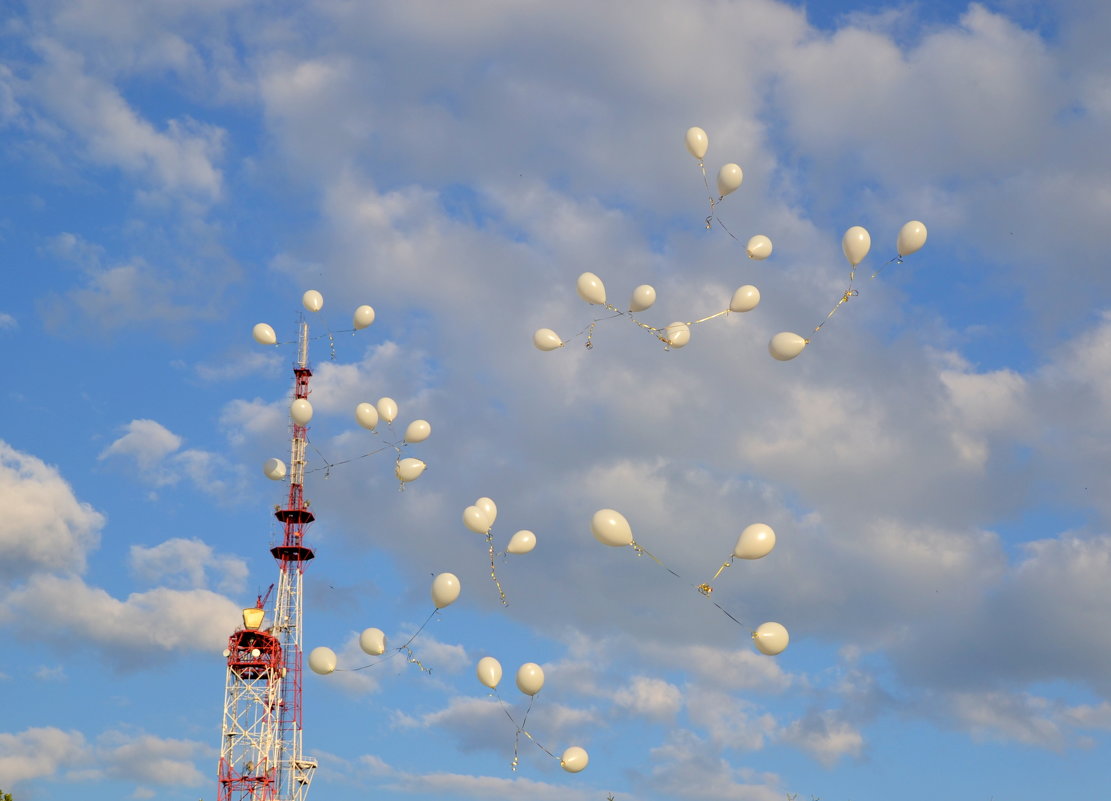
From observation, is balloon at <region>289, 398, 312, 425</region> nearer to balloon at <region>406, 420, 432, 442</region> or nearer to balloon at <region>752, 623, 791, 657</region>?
balloon at <region>406, 420, 432, 442</region>

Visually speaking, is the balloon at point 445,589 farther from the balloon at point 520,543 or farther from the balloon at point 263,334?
the balloon at point 263,334

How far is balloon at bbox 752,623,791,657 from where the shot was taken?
2700cm

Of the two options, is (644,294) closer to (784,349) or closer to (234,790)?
(784,349)

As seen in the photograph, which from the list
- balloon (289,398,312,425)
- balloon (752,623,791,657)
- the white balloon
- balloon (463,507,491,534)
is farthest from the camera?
the white balloon

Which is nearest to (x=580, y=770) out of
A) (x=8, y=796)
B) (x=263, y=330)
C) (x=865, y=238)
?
(x=865, y=238)

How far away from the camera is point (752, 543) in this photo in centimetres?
2700

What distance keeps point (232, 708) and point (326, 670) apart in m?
29.2

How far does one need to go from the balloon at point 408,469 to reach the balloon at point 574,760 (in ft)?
30.8

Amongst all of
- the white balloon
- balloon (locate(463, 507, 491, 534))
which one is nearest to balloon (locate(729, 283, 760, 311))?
balloon (locate(463, 507, 491, 534))

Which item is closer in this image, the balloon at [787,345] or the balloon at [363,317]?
the balloon at [787,345]

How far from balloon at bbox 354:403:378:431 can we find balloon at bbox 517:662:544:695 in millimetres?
9665

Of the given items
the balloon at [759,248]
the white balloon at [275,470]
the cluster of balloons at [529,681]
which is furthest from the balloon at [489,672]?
the white balloon at [275,470]

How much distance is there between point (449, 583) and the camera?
30.3 meters

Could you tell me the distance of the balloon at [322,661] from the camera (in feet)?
105
